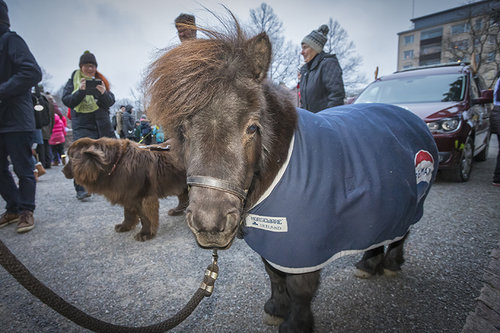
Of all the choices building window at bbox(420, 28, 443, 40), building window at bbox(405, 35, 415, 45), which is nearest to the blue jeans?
building window at bbox(420, 28, 443, 40)

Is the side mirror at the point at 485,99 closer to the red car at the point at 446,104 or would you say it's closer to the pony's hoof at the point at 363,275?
the red car at the point at 446,104

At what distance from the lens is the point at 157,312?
205 centimetres

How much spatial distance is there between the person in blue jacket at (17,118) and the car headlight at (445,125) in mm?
7094

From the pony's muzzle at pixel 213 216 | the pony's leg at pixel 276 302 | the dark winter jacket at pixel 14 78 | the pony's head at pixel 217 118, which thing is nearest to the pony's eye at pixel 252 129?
the pony's head at pixel 217 118

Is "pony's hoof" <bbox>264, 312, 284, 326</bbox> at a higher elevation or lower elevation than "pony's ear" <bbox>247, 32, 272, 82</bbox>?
lower

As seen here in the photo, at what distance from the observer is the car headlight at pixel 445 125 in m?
4.68

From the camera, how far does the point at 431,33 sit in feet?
189

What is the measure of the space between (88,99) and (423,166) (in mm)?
5304

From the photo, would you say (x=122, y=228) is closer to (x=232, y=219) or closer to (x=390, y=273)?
(x=232, y=219)

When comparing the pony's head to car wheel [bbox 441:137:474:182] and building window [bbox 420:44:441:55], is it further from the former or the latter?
building window [bbox 420:44:441:55]

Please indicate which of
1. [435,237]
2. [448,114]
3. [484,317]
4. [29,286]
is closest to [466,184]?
[448,114]

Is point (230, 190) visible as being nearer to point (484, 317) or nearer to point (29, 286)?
point (29, 286)

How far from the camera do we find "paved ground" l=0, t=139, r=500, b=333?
6.31ft

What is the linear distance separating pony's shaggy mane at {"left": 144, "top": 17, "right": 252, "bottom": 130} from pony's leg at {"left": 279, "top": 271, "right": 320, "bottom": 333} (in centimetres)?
126
